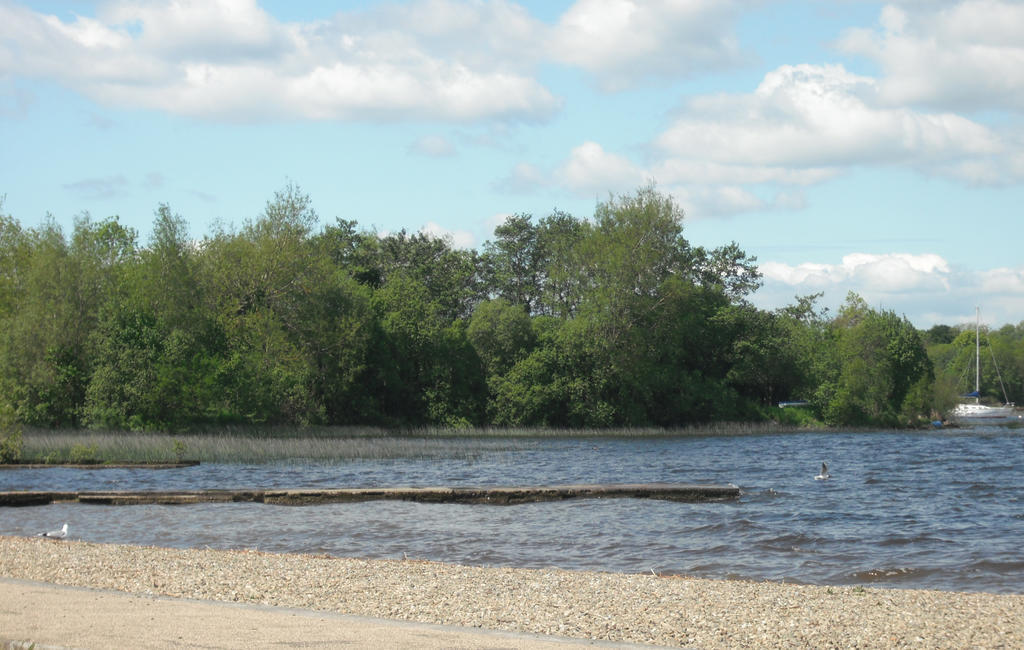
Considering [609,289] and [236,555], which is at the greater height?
[609,289]

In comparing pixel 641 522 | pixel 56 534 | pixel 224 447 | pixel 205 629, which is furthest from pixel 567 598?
pixel 224 447

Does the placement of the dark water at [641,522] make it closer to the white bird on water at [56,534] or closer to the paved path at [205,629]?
the white bird on water at [56,534]

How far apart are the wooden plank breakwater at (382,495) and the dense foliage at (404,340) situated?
750 inches

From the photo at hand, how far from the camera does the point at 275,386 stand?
54375 mm

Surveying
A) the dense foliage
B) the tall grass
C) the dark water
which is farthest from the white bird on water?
the dense foliage

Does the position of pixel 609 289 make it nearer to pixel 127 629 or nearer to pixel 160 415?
pixel 160 415

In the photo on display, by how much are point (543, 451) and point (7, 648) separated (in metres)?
37.4

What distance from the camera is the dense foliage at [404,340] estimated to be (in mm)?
47938

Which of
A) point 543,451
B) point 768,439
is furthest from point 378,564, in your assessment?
point 768,439

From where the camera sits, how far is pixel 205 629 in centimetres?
884

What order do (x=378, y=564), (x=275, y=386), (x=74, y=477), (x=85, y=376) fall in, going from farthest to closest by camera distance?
(x=275, y=386) < (x=85, y=376) < (x=74, y=477) < (x=378, y=564)

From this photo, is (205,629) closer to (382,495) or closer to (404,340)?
(382,495)

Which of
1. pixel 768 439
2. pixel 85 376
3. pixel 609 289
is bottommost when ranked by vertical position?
pixel 768 439

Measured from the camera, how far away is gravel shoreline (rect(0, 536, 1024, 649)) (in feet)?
32.2
